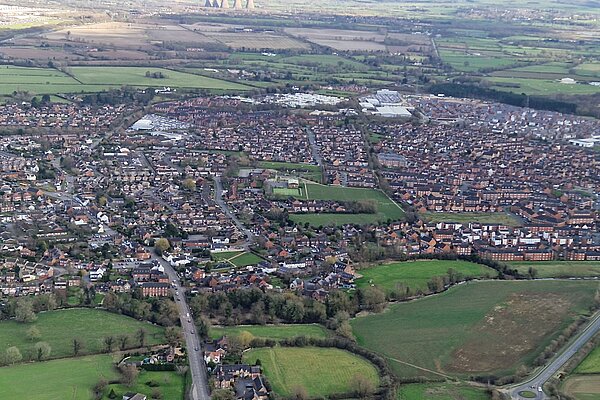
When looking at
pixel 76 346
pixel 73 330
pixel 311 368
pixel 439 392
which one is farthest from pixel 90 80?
pixel 439 392

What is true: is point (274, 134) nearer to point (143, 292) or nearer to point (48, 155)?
point (48, 155)

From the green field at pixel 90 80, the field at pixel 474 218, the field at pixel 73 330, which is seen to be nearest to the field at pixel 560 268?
the field at pixel 474 218

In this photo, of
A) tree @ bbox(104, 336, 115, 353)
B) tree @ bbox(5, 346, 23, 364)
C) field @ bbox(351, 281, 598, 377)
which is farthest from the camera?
field @ bbox(351, 281, 598, 377)

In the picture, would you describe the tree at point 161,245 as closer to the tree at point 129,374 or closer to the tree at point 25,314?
the tree at point 25,314

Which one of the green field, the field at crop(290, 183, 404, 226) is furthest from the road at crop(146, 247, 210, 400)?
the green field

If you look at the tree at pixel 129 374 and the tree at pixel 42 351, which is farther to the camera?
the tree at pixel 42 351

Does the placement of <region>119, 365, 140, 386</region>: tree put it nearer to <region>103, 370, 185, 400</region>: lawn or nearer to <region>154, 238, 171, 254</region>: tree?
<region>103, 370, 185, 400</region>: lawn

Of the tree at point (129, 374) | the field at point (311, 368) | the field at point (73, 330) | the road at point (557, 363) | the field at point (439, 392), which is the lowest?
the field at point (73, 330)

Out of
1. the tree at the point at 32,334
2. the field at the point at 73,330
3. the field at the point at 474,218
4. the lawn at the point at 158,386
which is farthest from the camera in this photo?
the field at the point at 474,218

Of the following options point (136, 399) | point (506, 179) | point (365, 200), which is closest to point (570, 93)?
point (506, 179)
